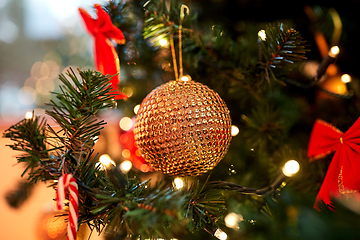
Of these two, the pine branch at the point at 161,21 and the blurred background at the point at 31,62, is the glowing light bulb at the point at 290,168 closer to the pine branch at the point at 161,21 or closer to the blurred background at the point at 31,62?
the pine branch at the point at 161,21

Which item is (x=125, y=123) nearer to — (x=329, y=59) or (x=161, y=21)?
(x=161, y=21)

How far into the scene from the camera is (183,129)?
0.29 metres

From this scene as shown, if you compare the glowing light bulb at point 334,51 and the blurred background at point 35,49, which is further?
the blurred background at point 35,49

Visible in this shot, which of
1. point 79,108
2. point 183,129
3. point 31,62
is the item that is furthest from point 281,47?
point 31,62

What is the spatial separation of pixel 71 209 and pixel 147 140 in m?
0.12

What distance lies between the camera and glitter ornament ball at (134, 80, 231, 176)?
0.29 metres

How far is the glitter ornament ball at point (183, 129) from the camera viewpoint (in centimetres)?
29

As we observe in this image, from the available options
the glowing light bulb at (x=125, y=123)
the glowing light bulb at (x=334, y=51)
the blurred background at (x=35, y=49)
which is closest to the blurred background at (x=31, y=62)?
the blurred background at (x=35, y=49)

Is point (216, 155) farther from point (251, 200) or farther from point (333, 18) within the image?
point (333, 18)

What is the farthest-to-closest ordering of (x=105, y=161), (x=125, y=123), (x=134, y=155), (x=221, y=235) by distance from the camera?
(x=125, y=123) < (x=134, y=155) < (x=105, y=161) < (x=221, y=235)

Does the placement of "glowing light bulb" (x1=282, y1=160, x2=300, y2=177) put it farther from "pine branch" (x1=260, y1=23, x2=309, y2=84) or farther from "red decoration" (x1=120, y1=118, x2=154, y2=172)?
"red decoration" (x1=120, y1=118, x2=154, y2=172)

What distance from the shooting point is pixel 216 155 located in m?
0.32

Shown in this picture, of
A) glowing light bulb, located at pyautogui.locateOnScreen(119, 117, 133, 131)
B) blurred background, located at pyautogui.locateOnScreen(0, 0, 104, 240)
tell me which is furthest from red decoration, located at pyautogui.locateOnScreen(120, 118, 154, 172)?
blurred background, located at pyautogui.locateOnScreen(0, 0, 104, 240)

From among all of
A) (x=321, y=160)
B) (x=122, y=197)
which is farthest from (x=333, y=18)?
(x=122, y=197)
